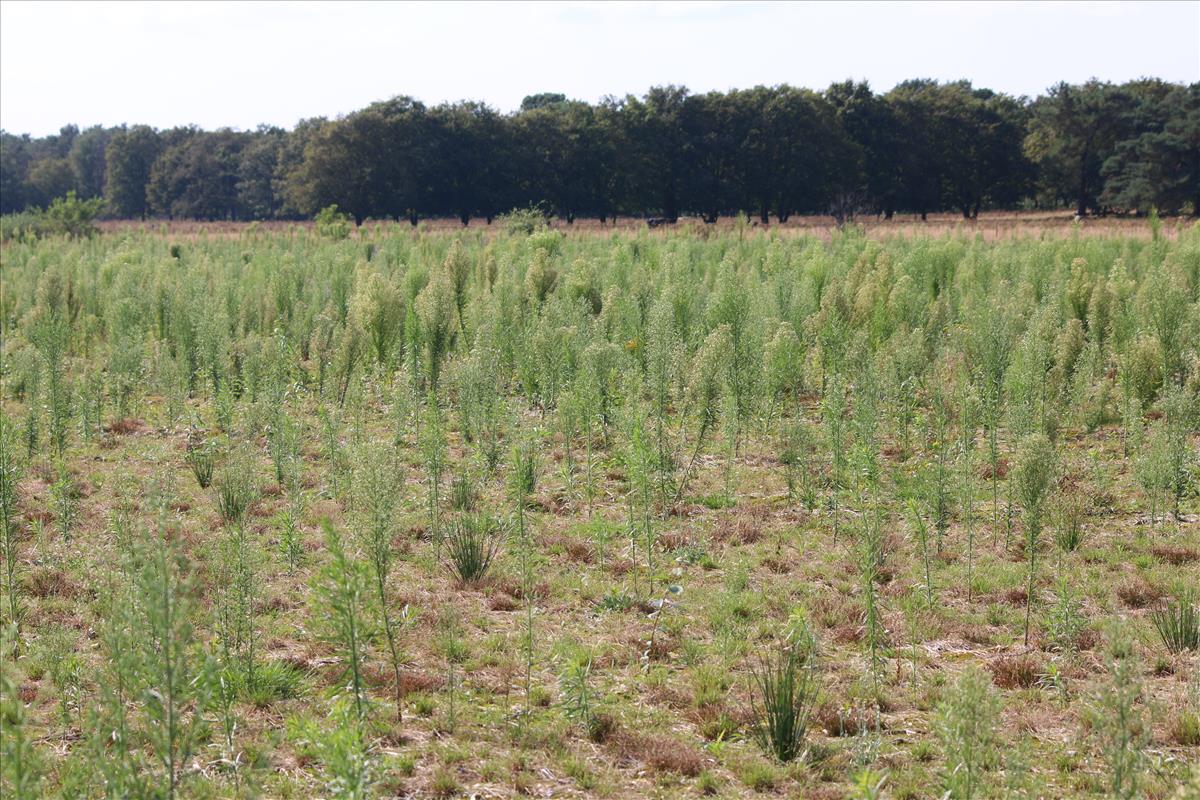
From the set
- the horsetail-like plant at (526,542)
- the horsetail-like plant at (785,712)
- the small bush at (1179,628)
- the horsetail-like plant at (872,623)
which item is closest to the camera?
the horsetail-like plant at (785,712)

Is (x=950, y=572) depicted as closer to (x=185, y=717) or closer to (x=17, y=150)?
(x=185, y=717)

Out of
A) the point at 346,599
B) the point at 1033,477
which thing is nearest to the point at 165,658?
the point at 346,599

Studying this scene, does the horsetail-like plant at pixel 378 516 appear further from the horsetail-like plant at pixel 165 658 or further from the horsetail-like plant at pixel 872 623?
the horsetail-like plant at pixel 872 623

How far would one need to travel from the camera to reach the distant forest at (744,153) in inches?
1811

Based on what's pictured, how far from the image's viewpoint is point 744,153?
47.0m

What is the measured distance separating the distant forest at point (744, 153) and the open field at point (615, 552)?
1381 inches

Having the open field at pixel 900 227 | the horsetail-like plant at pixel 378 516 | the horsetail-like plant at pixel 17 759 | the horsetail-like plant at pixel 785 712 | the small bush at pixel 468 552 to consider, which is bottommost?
the horsetail-like plant at pixel 785 712

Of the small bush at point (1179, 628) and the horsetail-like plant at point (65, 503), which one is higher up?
the horsetail-like plant at point (65, 503)

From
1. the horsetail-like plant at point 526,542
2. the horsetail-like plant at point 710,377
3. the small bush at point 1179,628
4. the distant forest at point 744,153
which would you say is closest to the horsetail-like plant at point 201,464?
the horsetail-like plant at point 526,542

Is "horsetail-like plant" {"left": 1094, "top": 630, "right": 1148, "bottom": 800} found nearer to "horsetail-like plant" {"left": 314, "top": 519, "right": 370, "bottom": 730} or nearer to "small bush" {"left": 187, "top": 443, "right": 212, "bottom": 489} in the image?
"horsetail-like plant" {"left": 314, "top": 519, "right": 370, "bottom": 730}

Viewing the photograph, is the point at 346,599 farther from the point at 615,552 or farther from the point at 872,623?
the point at 615,552

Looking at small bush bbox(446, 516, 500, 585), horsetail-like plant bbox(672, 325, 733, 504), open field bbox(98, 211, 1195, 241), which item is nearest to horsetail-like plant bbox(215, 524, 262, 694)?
small bush bbox(446, 516, 500, 585)

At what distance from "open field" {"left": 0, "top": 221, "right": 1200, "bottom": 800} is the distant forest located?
35080 mm

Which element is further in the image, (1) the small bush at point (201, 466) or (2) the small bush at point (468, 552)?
(1) the small bush at point (201, 466)
